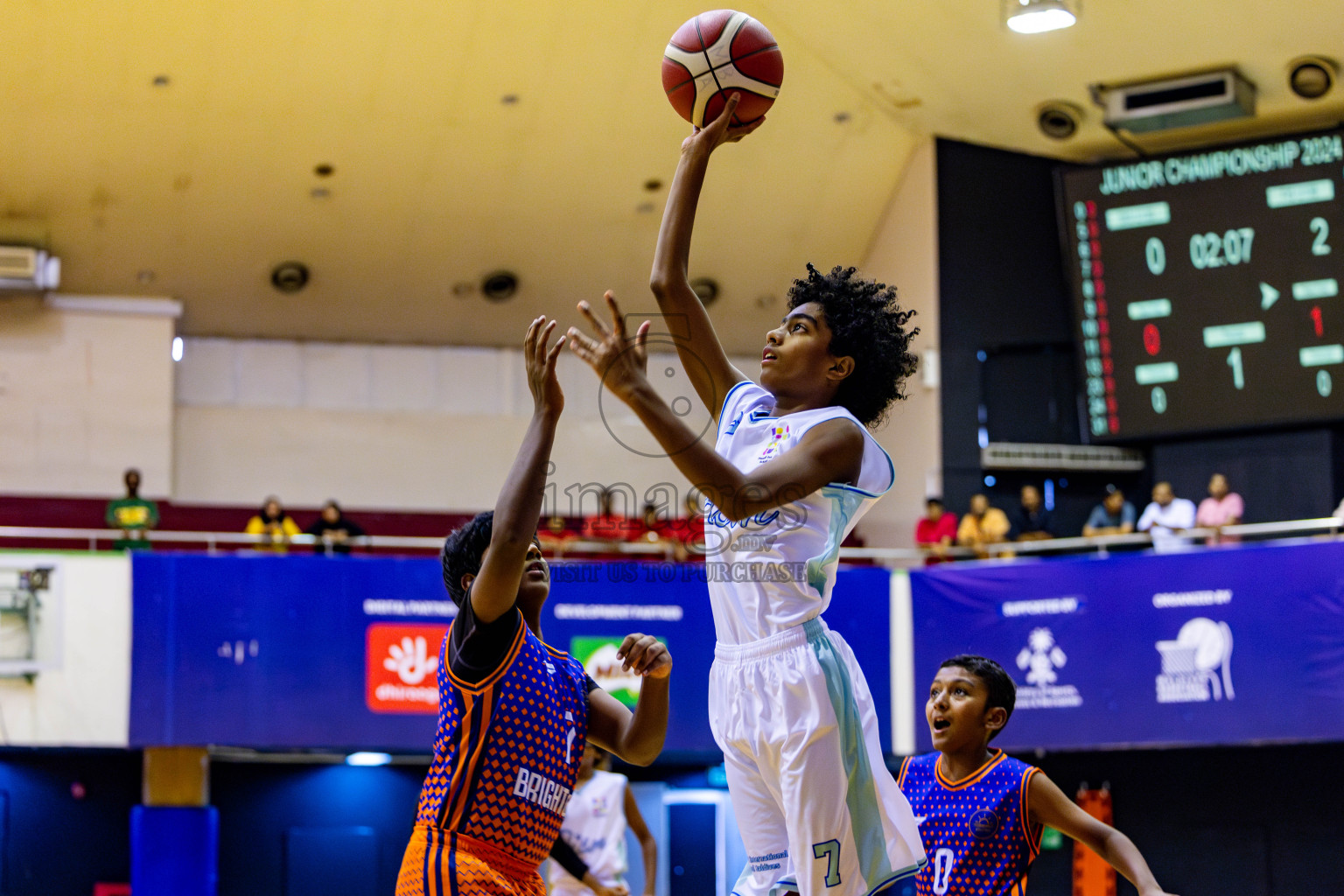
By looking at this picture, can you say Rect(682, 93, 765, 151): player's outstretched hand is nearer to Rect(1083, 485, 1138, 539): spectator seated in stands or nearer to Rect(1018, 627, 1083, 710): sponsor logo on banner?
Rect(1018, 627, 1083, 710): sponsor logo on banner

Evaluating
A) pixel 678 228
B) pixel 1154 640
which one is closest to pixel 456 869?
pixel 678 228

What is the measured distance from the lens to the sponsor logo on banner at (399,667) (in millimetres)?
12586

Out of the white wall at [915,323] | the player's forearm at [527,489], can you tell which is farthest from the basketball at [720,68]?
the white wall at [915,323]

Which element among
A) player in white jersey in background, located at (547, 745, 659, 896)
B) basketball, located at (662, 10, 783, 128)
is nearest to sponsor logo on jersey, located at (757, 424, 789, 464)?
basketball, located at (662, 10, 783, 128)

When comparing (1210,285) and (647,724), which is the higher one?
(1210,285)

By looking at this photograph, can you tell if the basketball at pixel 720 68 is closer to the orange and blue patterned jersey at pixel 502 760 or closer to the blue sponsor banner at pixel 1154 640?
the orange and blue patterned jersey at pixel 502 760

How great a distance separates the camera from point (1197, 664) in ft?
39.9

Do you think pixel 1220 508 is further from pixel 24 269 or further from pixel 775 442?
pixel 24 269

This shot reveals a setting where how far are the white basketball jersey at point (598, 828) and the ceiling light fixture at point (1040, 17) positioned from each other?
7.01 metres

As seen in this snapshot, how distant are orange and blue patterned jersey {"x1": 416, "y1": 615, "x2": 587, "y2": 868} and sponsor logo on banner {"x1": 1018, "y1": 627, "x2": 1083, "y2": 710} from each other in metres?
9.84

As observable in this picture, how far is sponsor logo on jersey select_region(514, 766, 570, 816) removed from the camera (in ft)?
11.1

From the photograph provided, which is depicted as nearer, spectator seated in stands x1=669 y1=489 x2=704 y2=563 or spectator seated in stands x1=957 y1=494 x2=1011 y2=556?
spectator seated in stands x1=669 y1=489 x2=704 y2=563

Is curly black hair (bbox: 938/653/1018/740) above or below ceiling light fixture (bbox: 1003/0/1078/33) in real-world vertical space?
below

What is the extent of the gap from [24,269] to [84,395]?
1.59 metres
